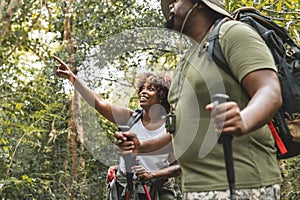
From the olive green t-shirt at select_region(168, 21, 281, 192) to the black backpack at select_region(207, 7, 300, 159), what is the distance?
1.5 inches

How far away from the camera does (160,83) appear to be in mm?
4234

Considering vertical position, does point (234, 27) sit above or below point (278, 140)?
above

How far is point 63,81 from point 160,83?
4990 mm

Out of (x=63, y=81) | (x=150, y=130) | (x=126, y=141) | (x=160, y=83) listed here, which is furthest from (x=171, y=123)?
(x=63, y=81)

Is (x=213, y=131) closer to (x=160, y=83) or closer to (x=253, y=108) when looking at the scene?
(x=253, y=108)

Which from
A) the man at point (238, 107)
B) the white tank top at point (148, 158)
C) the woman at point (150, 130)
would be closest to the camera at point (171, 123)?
the man at point (238, 107)

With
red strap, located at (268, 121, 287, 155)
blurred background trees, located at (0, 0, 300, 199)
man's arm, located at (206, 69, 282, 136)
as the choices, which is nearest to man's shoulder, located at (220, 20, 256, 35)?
man's arm, located at (206, 69, 282, 136)

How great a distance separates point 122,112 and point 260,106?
7.79ft

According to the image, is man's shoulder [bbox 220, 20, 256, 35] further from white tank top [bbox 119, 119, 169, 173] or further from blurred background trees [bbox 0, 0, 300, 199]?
blurred background trees [bbox 0, 0, 300, 199]

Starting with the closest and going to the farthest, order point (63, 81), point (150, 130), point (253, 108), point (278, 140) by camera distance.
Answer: point (253, 108), point (278, 140), point (150, 130), point (63, 81)

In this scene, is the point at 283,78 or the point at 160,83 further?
the point at 160,83

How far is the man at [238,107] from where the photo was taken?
186 cm

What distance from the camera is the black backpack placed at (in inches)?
80.2

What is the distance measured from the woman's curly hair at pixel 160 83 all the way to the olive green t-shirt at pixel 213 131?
198cm
